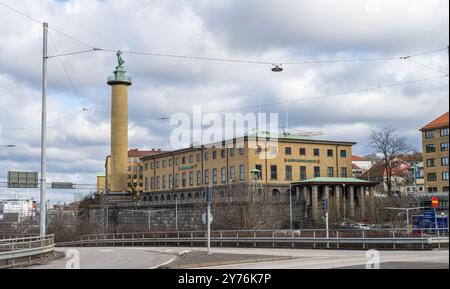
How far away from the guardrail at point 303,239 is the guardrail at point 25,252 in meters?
13.9

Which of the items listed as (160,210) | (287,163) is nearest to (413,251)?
(287,163)

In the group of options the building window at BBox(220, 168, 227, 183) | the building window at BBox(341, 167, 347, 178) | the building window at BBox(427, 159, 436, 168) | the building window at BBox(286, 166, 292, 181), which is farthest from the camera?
the building window at BBox(427, 159, 436, 168)

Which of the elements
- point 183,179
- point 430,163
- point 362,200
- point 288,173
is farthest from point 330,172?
point 183,179

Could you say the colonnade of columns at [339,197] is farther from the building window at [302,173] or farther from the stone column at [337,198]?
the building window at [302,173]

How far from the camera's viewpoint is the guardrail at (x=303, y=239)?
31.2 m

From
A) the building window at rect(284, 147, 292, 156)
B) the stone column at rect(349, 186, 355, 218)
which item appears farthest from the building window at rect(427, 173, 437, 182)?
the building window at rect(284, 147, 292, 156)

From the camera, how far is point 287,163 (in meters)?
103

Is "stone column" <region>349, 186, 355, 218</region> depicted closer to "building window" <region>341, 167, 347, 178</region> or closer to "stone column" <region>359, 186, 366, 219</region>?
"stone column" <region>359, 186, 366, 219</region>

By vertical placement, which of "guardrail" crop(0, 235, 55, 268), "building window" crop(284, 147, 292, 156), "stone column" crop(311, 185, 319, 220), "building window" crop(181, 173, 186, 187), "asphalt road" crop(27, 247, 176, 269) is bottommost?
"asphalt road" crop(27, 247, 176, 269)

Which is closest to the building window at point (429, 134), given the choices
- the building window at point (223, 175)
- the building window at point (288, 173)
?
the building window at point (288, 173)

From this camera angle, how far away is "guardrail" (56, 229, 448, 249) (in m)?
31.2

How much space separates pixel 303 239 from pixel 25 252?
16656 millimetres

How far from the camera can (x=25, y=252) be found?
2647 cm

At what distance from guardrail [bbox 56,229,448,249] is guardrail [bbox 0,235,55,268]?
13.9m
